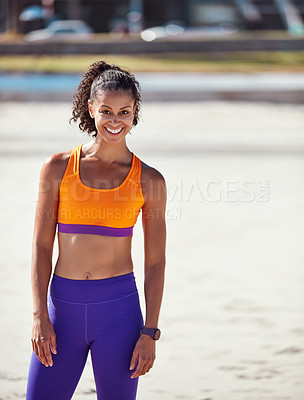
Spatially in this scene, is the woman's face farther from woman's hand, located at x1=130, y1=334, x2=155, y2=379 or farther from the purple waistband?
woman's hand, located at x1=130, y1=334, x2=155, y2=379

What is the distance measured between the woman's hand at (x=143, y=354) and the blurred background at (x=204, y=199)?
1217mm

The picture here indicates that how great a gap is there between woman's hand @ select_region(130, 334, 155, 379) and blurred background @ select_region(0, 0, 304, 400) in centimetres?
122

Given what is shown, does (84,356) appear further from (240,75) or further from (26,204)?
(240,75)

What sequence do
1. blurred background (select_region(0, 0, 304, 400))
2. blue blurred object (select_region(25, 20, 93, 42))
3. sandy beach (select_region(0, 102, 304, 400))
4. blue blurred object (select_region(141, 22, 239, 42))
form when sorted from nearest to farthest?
1. sandy beach (select_region(0, 102, 304, 400))
2. blurred background (select_region(0, 0, 304, 400))
3. blue blurred object (select_region(141, 22, 239, 42))
4. blue blurred object (select_region(25, 20, 93, 42))

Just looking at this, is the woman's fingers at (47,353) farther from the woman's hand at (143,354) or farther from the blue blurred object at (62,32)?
the blue blurred object at (62,32)

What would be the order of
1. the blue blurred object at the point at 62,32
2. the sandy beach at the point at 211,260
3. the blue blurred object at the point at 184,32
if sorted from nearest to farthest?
the sandy beach at the point at 211,260
the blue blurred object at the point at 184,32
the blue blurred object at the point at 62,32

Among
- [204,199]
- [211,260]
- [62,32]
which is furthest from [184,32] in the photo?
[211,260]

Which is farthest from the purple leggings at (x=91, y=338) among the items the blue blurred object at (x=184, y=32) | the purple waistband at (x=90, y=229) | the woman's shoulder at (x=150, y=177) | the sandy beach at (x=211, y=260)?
the blue blurred object at (x=184, y=32)

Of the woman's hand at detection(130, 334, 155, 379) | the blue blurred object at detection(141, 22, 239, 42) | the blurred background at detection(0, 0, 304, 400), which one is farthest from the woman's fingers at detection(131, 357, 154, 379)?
the blue blurred object at detection(141, 22, 239, 42)

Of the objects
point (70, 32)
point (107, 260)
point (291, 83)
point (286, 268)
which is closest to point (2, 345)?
point (107, 260)

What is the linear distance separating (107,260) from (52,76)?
55.0 feet

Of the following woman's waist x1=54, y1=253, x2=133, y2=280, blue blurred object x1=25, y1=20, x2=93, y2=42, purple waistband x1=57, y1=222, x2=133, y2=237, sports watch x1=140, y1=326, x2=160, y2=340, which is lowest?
sports watch x1=140, y1=326, x2=160, y2=340

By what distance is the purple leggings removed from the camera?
216cm

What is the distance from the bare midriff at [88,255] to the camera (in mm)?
2172
